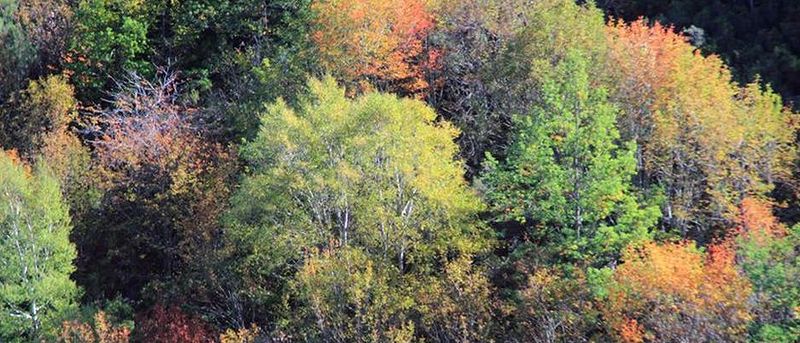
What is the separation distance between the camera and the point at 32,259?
42.8 meters

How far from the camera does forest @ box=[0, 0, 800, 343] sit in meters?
33.9

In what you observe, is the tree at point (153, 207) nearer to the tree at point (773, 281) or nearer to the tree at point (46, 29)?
the tree at point (46, 29)

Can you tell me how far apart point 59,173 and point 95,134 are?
5.72 m

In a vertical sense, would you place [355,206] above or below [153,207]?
above

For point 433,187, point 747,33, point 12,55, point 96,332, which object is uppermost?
point 747,33

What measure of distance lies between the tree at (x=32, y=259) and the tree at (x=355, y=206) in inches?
395

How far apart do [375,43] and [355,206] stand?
12.6 m

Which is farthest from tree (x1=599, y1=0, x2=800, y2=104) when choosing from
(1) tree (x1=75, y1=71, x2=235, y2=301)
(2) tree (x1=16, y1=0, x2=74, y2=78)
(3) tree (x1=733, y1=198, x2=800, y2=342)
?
(2) tree (x1=16, y1=0, x2=74, y2=78)

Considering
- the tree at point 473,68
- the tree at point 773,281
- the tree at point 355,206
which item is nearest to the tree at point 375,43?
the tree at point 473,68

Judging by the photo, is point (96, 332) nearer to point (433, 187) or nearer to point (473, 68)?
point (433, 187)

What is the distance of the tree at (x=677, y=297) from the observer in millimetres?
28547

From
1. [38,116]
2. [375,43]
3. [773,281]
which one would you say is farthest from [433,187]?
[38,116]

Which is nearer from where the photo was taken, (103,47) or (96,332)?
(96,332)

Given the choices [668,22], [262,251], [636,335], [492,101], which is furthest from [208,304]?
[668,22]
